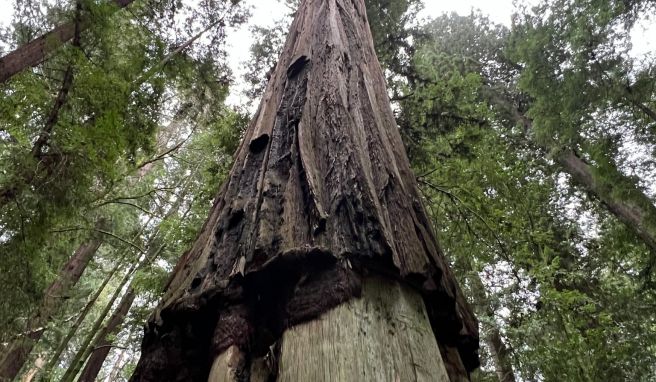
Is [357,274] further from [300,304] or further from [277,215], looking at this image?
[277,215]

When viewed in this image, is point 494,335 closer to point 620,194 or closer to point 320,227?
point 620,194

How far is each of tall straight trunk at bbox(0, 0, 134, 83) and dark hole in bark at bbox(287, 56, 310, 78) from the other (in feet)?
7.34

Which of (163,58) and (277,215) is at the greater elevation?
(163,58)

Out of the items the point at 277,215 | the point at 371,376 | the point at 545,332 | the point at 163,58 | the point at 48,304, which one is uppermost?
the point at 163,58

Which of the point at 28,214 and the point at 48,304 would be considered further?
the point at 48,304

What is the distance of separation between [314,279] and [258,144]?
3.29 feet

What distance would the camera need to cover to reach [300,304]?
4.70 ft

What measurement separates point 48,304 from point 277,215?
7.25 meters

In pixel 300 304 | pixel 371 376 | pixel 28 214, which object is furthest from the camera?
pixel 28 214

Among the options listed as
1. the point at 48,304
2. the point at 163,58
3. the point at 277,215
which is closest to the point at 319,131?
the point at 277,215

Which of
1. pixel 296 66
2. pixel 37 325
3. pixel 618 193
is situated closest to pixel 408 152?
pixel 618 193

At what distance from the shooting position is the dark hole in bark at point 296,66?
2875 mm

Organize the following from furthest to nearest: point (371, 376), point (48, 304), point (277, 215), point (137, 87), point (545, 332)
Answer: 1. point (48, 304)
2. point (545, 332)
3. point (137, 87)
4. point (277, 215)
5. point (371, 376)

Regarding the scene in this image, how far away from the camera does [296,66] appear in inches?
115
